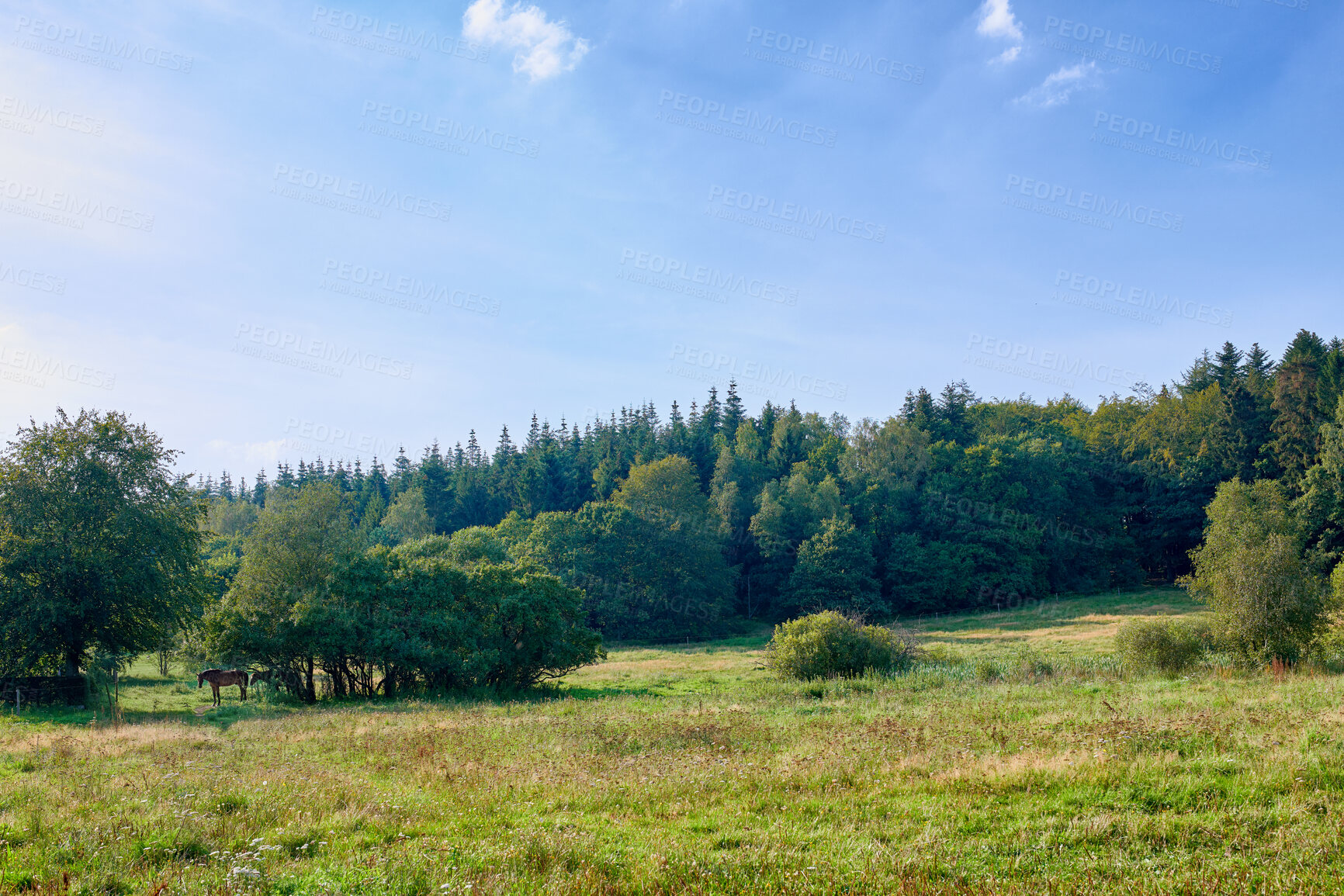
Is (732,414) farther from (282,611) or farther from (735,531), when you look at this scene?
(282,611)

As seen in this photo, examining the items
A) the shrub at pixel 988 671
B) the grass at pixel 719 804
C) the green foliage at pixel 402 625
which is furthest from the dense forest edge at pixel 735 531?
the grass at pixel 719 804

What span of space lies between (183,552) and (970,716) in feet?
98.6

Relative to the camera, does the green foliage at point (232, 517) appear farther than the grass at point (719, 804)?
Yes

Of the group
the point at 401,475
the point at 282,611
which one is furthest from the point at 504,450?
the point at 282,611

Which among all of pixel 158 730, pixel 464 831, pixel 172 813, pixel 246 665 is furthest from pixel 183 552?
pixel 464 831

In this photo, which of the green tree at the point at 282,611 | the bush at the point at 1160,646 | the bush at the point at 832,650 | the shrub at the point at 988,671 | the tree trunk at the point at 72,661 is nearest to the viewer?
the bush at the point at 1160,646

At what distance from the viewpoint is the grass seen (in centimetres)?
670

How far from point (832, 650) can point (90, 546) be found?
2873cm

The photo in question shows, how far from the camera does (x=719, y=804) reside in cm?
934

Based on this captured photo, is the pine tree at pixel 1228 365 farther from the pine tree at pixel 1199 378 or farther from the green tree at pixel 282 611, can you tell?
the green tree at pixel 282 611

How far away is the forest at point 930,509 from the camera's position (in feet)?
208

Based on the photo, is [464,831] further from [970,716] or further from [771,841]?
[970,716]

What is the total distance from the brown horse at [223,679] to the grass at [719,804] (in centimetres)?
1089

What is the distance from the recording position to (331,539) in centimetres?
4397
